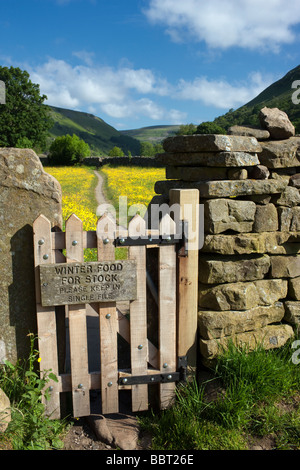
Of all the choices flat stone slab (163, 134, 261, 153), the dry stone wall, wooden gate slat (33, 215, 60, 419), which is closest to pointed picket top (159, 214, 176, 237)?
the dry stone wall

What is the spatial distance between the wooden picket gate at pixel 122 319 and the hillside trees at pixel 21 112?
54294 millimetres

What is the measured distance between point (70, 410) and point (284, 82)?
98166mm

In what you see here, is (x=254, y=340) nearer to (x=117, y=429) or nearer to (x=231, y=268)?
(x=231, y=268)

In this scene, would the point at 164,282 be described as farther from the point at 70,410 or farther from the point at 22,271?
the point at 70,410

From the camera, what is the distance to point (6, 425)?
314cm

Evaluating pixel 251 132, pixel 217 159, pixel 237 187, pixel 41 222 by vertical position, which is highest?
pixel 251 132

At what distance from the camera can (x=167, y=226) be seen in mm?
3664

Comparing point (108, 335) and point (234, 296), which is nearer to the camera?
point (108, 335)

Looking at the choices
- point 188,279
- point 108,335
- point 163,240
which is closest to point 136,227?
point 163,240

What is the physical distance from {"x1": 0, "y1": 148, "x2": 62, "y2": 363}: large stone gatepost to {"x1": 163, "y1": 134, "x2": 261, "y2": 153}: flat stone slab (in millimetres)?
1537

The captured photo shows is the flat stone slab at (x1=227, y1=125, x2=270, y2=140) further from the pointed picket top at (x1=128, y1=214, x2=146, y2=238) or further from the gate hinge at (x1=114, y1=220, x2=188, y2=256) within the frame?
the pointed picket top at (x1=128, y1=214, x2=146, y2=238)

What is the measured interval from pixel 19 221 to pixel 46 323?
0.96 metres
